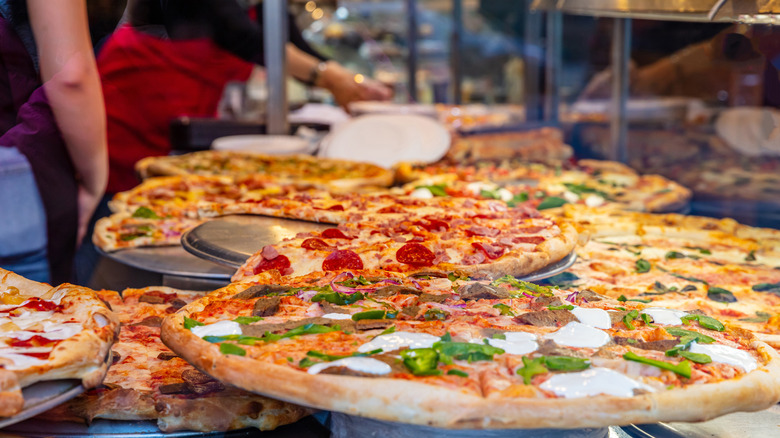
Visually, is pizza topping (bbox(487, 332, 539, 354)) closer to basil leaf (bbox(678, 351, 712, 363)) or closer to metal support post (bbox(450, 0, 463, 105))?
basil leaf (bbox(678, 351, 712, 363))

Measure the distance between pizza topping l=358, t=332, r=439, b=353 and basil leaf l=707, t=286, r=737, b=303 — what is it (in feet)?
4.20

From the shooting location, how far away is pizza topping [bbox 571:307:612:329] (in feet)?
5.18

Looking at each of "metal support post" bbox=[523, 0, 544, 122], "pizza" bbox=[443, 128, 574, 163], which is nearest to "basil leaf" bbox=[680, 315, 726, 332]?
"pizza" bbox=[443, 128, 574, 163]

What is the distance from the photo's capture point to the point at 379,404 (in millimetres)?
1217

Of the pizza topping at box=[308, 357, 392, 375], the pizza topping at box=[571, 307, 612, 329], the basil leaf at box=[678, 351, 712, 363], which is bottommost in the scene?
the basil leaf at box=[678, 351, 712, 363]

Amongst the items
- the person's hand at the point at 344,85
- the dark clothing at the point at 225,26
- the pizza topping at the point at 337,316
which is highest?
the dark clothing at the point at 225,26

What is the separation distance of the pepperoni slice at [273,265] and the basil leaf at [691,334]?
1044 millimetres

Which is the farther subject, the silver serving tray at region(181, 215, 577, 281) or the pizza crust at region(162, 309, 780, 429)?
the silver serving tray at region(181, 215, 577, 281)

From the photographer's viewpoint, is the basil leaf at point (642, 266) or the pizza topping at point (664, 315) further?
the basil leaf at point (642, 266)

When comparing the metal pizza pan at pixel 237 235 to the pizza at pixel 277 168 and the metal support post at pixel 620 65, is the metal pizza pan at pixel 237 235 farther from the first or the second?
the metal support post at pixel 620 65

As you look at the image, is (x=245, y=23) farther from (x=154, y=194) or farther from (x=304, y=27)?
(x=154, y=194)

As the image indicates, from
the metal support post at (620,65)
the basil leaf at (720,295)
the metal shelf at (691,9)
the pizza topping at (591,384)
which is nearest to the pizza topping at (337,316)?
the pizza topping at (591,384)

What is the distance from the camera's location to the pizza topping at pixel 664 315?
5.40 feet

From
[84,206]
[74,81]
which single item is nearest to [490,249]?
[74,81]
